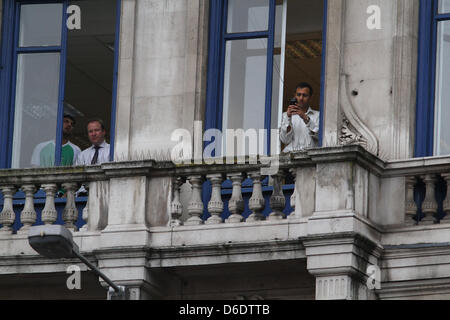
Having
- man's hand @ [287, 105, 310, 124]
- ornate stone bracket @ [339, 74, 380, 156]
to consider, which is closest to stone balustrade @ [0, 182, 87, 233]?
man's hand @ [287, 105, 310, 124]

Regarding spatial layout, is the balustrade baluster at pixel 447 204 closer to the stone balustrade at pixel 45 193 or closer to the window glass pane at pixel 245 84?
the window glass pane at pixel 245 84

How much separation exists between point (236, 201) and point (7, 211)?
3678mm

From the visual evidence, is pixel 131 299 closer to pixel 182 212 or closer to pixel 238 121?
pixel 182 212

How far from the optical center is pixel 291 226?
88.2 ft

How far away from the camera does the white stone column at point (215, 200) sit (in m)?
27.6

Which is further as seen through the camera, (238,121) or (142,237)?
(238,121)

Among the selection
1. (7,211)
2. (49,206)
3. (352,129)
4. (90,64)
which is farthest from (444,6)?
(90,64)

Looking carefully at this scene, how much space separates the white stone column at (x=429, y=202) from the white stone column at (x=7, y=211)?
6.32m

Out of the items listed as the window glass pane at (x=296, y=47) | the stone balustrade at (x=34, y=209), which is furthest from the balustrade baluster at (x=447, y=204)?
the stone balustrade at (x=34, y=209)

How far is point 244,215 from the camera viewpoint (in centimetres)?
2786

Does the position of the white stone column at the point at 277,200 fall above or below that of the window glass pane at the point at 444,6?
below

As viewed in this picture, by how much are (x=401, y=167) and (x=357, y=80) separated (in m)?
1.71
